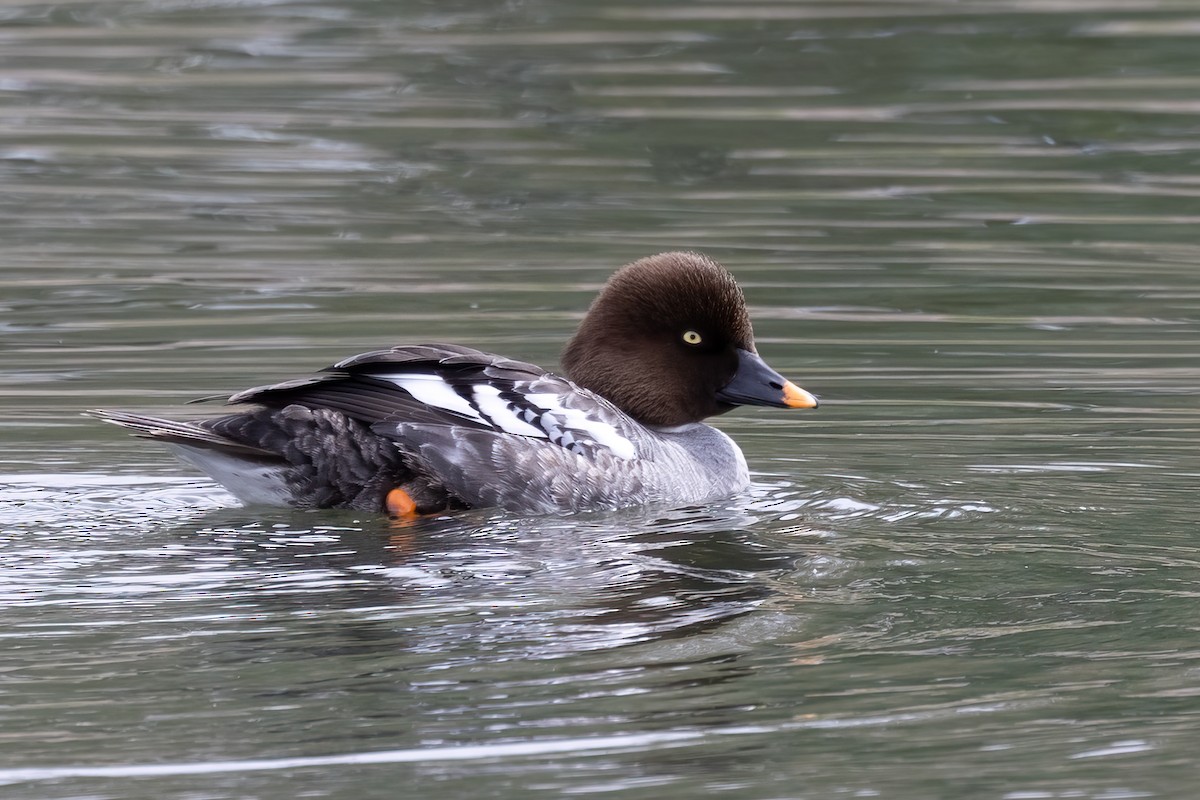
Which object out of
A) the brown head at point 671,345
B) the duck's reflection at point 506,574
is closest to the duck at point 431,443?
the duck's reflection at point 506,574

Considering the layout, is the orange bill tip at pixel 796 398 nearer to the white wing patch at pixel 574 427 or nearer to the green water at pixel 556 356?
the green water at pixel 556 356

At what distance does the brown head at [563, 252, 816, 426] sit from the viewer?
8.04 metres

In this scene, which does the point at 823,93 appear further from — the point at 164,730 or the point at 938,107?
the point at 164,730

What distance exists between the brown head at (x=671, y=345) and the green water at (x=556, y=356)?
404 millimetres

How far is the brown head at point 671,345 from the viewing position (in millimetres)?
8039

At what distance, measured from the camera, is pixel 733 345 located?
820 cm

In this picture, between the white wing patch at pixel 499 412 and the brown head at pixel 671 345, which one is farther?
the brown head at pixel 671 345

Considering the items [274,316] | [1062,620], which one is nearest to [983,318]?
[274,316]

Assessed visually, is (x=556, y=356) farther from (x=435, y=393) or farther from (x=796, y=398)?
(x=435, y=393)

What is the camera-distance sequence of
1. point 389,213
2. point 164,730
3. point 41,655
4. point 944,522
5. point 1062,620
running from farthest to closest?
point 389,213
point 944,522
point 1062,620
point 41,655
point 164,730

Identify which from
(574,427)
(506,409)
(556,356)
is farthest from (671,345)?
(556,356)

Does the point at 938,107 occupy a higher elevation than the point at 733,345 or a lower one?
higher

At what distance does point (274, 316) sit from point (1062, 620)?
5.79 m

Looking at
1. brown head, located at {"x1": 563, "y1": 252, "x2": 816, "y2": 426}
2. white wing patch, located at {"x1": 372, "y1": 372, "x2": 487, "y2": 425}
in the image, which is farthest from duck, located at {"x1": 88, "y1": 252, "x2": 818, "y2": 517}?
brown head, located at {"x1": 563, "y1": 252, "x2": 816, "y2": 426}
